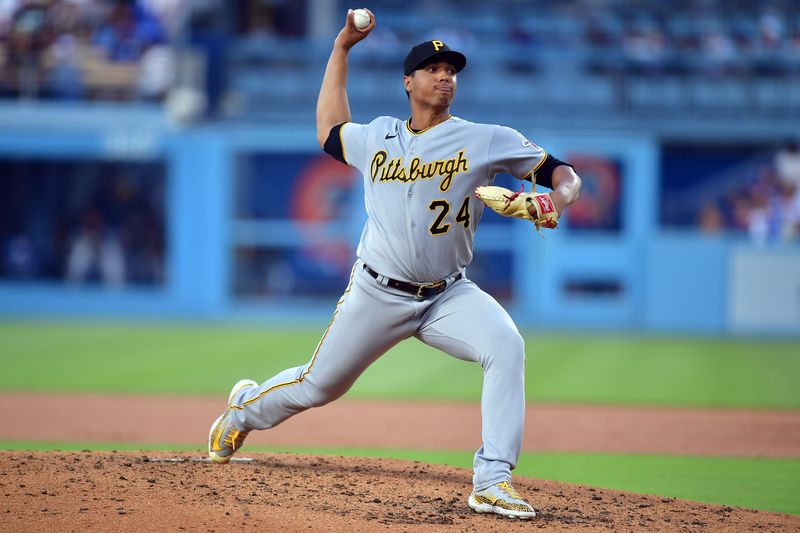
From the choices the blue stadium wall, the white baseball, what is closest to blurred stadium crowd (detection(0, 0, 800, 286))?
the blue stadium wall

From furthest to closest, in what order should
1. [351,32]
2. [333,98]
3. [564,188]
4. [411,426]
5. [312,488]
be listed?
1. [411,426]
2. [333,98]
3. [351,32]
4. [312,488]
5. [564,188]

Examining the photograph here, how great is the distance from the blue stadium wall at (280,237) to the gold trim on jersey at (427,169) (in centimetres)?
1360

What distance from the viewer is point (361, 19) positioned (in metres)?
5.06

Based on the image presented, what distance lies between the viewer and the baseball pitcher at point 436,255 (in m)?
4.60

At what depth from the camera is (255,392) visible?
5309 mm

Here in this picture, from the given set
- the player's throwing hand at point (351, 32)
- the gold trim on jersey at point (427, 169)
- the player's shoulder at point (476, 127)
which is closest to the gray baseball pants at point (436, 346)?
the gold trim on jersey at point (427, 169)

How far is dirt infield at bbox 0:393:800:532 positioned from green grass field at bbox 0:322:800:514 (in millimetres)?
503

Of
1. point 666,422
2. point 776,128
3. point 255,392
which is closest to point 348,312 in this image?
point 255,392

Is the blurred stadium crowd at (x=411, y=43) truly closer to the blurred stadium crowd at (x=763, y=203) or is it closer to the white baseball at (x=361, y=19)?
the blurred stadium crowd at (x=763, y=203)

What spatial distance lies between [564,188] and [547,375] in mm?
7172

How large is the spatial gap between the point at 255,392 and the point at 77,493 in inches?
38.6

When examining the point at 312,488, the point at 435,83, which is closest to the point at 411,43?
the point at 435,83

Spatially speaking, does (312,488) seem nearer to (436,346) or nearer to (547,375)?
(436,346)

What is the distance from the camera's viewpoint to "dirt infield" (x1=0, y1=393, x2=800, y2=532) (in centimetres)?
439
